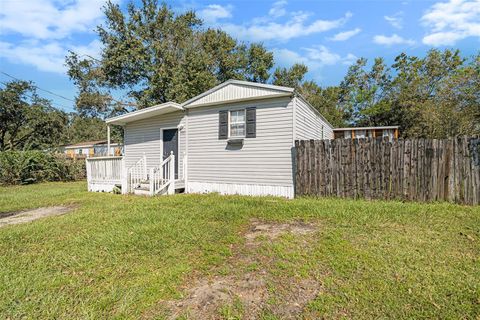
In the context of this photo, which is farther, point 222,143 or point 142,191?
point 142,191

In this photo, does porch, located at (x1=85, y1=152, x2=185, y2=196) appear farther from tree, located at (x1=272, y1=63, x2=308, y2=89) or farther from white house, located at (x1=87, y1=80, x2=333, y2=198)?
tree, located at (x1=272, y1=63, x2=308, y2=89)

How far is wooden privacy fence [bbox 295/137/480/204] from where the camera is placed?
17.3 ft

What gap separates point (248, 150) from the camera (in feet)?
24.4

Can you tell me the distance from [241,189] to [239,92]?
9.91 feet

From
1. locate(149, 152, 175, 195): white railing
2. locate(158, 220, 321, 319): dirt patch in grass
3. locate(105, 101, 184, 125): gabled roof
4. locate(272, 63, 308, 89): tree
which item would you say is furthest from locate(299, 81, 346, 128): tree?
locate(158, 220, 321, 319): dirt patch in grass

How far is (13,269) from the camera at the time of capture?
2859 mm

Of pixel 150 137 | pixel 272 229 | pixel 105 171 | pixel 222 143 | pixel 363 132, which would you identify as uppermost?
pixel 363 132

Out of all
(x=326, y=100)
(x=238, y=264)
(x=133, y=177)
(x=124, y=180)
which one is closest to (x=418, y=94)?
(x=326, y=100)

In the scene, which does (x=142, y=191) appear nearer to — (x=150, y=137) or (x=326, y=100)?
(x=150, y=137)

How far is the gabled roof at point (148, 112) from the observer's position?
836cm

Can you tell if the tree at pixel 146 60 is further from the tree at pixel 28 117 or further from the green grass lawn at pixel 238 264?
the green grass lawn at pixel 238 264

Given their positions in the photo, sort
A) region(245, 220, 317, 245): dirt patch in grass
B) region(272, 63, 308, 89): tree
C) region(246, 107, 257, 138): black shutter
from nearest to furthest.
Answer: region(245, 220, 317, 245): dirt patch in grass < region(246, 107, 257, 138): black shutter < region(272, 63, 308, 89): tree

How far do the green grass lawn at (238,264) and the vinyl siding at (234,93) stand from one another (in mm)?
3636

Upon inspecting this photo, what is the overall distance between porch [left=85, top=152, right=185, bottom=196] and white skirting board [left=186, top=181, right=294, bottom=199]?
528 mm
